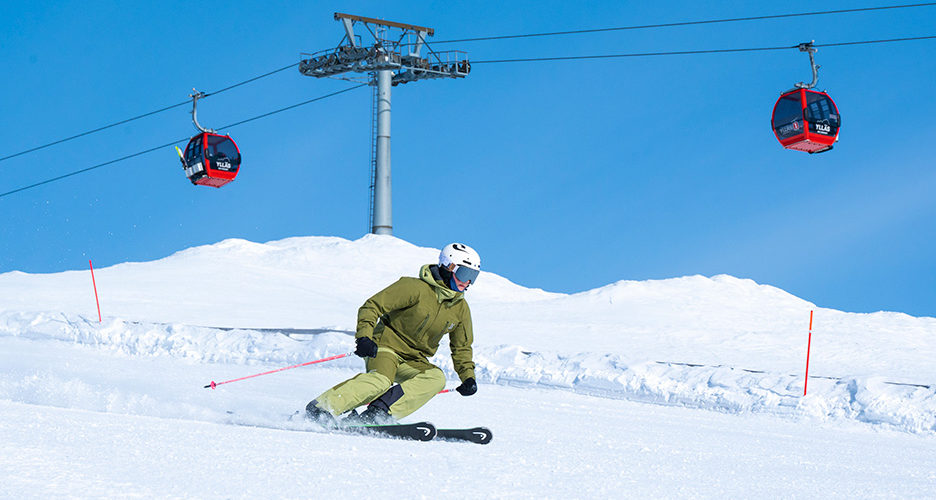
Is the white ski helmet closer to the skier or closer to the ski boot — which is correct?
the skier

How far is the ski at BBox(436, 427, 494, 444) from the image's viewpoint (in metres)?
6.88

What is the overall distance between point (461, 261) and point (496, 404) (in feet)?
11.9

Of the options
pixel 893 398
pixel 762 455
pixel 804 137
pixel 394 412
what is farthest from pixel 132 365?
pixel 804 137

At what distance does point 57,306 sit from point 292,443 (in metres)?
19.6

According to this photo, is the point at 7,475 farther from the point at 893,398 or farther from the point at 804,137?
the point at 804,137

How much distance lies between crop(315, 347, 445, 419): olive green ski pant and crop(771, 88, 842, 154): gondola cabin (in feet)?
53.4

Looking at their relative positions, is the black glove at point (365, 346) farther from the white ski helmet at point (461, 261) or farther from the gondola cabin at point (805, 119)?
the gondola cabin at point (805, 119)

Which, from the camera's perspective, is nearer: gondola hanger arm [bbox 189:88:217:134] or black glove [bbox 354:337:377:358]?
black glove [bbox 354:337:377:358]

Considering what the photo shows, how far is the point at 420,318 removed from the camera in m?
7.07

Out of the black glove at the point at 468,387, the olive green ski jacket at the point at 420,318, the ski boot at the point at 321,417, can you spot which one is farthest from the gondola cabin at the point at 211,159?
the ski boot at the point at 321,417

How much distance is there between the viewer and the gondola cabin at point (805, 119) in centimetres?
2133

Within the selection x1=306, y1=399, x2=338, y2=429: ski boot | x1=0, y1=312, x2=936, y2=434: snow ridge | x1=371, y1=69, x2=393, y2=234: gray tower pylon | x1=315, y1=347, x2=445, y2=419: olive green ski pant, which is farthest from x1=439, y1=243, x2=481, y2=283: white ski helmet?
x1=371, y1=69, x2=393, y2=234: gray tower pylon

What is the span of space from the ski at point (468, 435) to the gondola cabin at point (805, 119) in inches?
651

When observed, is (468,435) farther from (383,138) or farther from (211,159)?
(383,138)
